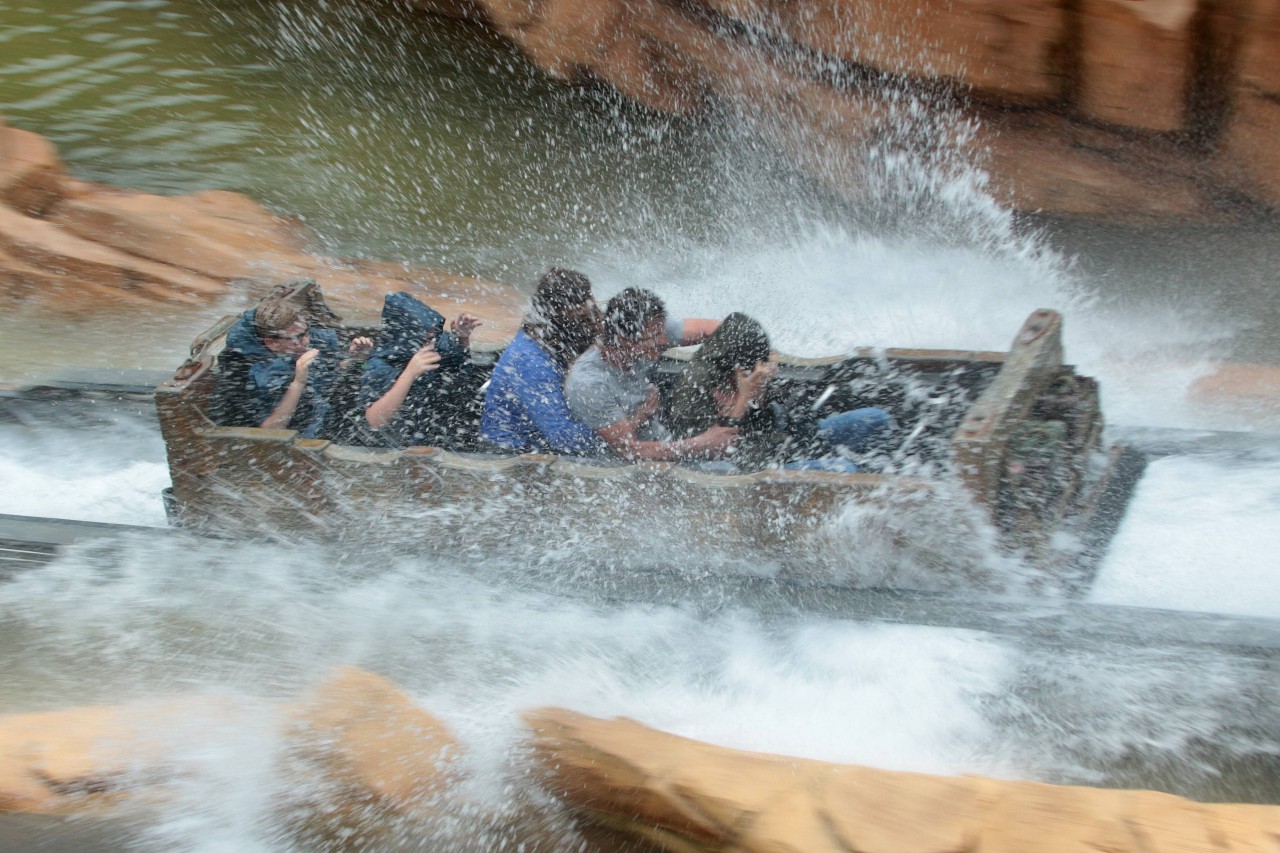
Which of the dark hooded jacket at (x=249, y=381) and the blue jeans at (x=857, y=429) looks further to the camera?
the dark hooded jacket at (x=249, y=381)

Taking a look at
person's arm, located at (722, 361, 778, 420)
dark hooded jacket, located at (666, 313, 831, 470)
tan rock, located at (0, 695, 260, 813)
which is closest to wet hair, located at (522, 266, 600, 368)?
dark hooded jacket, located at (666, 313, 831, 470)

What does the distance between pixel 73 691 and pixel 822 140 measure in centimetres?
624

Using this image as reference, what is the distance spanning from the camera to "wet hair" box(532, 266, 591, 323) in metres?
3.58

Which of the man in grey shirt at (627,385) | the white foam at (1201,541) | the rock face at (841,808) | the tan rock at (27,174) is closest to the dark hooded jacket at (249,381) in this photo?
the man in grey shirt at (627,385)

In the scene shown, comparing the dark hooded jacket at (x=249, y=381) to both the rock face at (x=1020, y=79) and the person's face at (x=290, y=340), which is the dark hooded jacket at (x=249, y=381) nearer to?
the person's face at (x=290, y=340)

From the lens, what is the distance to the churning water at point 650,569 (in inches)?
127

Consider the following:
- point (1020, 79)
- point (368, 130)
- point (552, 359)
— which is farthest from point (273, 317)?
point (368, 130)

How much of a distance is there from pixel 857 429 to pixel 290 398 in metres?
2.16

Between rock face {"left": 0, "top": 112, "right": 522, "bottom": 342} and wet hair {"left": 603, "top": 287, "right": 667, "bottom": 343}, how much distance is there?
12.7 ft

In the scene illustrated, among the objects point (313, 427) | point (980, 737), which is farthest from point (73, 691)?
point (980, 737)

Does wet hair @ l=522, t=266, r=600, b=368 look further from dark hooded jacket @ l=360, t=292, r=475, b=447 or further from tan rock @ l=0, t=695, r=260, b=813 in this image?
tan rock @ l=0, t=695, r=260, b=813

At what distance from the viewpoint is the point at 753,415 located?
3.75m

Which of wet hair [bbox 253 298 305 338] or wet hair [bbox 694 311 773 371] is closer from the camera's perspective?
wet hair [bbox 694 311 773 371]

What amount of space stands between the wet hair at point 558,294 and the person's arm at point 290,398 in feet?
3.38
